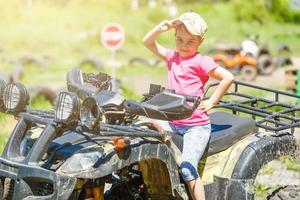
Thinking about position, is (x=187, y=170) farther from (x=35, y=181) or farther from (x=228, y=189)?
(x=35, y=181)

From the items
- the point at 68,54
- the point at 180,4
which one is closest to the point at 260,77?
the point at 68,54

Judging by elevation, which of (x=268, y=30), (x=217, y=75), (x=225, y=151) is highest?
(x=268, y=30)

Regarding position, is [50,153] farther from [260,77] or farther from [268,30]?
[268,30]

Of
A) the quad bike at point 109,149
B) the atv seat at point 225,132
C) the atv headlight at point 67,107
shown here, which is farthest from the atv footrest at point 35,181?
the atv seat at point 225,132

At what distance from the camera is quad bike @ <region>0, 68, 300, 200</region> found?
411 centimetres

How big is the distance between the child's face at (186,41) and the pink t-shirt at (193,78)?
0.05 metres

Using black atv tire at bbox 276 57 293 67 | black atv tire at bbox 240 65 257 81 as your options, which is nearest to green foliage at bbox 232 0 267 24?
black atv tire at bbox 276 57 293 67

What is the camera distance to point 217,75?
4.73 meters

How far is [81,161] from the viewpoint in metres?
4.18

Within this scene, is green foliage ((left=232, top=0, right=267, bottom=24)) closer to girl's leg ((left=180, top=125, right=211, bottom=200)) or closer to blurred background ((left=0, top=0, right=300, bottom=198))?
blurred background ((left=0, top=0, right=300, bottom=198))

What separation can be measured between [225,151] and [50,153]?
133 cm

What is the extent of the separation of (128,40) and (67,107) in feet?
85.5

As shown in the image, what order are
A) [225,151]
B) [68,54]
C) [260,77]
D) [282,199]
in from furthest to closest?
1. [68,54]
2. [260,77]
3. [282,199]
4. [225,151]

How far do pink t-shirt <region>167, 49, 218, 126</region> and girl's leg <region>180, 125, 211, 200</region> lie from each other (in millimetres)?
75
